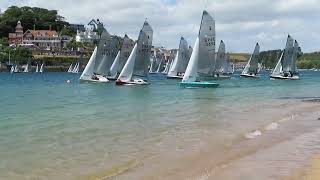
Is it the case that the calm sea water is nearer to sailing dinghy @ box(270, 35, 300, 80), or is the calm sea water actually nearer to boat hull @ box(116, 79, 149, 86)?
boat hull @ box(116, 79, 149, 86)

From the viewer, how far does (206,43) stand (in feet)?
244

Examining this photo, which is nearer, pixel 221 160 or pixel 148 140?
pixel 221 160

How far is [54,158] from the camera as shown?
20500 millimetres

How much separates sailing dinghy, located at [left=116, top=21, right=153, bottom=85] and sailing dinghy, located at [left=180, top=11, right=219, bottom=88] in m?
13.1

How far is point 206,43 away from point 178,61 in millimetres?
48608

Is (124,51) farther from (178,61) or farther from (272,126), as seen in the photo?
(272,126)

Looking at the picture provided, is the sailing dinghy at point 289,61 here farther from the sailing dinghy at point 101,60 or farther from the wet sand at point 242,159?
the wet sand at point 242,159

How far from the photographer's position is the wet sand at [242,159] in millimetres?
16719

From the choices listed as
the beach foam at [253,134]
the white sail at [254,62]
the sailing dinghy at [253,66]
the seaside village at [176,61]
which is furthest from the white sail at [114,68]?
the beach foam at [253,134]

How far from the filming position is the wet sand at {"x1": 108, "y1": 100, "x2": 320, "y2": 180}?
658 inches

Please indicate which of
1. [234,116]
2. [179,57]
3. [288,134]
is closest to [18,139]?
[288,134]

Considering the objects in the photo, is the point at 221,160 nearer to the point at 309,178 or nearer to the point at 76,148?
Result: the point at 309,178

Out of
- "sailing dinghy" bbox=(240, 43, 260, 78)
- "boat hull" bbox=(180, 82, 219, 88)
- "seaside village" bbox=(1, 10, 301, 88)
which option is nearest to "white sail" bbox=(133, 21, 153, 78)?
"seaside village" bbox=(1, 10, 301, 88)

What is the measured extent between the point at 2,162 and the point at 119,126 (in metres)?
12.7
